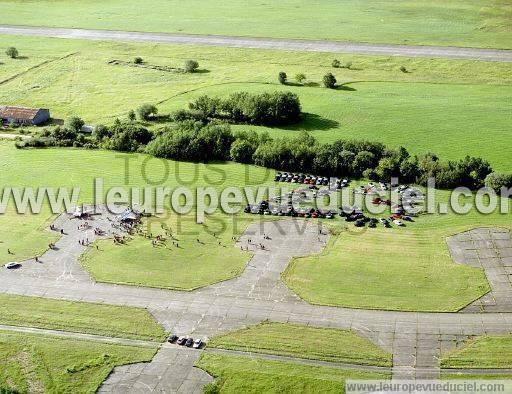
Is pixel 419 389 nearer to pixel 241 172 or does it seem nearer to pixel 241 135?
pixel 241 172

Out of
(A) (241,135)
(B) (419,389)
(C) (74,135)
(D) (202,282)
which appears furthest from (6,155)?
(B) (419,389)

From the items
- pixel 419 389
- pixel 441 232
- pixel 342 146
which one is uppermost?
pixel 342 146

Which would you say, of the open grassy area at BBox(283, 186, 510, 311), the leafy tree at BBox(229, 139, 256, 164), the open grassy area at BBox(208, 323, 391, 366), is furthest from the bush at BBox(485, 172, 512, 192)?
the open grassy area at BBox(208, 323, 391, 366)

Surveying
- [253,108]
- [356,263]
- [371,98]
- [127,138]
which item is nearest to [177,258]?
[356,263]

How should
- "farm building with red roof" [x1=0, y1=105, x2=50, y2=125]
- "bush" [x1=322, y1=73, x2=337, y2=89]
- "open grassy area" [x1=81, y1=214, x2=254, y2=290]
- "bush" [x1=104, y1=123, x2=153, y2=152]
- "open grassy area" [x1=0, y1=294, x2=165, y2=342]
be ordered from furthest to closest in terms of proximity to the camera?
"bush" [x1=322, y1=73, x2=337, y2=89] < "farm building with red roof" [x1=0, y1=105, x2=50, y2=125] < "bush" [x1=104, y1=123, x2=153, y2=152] < "open grassy area" [x1=81, y1=214, x2=254, y2=290] < "open grassy area" [x1=0, y1=294, x2=165, y2=342]

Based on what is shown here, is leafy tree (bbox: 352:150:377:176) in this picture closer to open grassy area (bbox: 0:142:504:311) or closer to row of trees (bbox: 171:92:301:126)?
open grassy area (bbox: 0:142:504:311)

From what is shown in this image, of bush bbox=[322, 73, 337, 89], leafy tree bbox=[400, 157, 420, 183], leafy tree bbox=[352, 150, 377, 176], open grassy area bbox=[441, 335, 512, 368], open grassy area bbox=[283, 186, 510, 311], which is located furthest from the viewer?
bush bbox=[322, 73, 337, 89]

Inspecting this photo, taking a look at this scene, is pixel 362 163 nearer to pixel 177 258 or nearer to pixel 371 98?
pixel 371 98
